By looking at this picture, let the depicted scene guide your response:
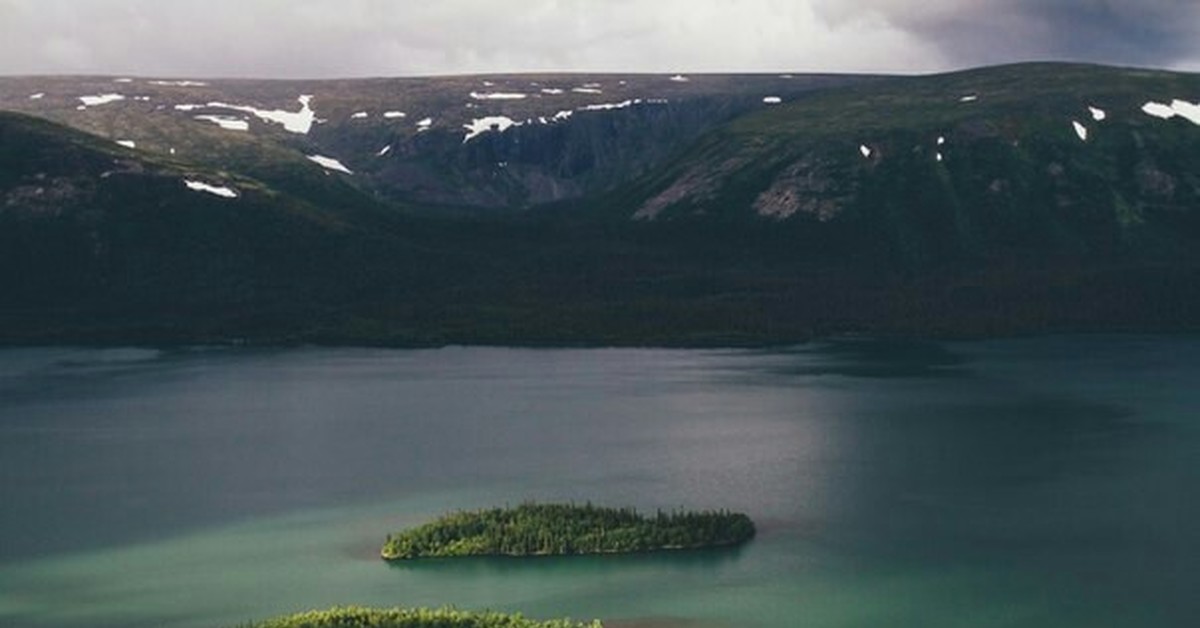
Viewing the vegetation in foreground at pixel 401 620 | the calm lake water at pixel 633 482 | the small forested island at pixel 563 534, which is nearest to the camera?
the vegetation in foreground at pixel 401 620

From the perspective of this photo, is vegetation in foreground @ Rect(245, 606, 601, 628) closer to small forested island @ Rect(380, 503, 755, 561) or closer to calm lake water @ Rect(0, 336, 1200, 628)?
calm lake water @ Rect(0, 336, 1200, 628)

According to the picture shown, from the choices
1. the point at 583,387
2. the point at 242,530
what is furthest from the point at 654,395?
the point at 242,530

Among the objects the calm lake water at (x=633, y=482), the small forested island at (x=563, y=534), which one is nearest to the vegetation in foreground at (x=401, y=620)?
the calm lake water at (x=633, y=482)

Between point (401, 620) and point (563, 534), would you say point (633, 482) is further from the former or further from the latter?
point (401, 620)

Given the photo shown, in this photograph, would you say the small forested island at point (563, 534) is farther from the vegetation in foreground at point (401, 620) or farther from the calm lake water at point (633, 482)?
the vegetation in foreground at point (401, 620)

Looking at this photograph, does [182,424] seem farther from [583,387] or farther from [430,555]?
[430,555]

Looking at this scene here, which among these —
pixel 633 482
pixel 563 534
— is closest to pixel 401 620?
Answer: pixel 563 534
